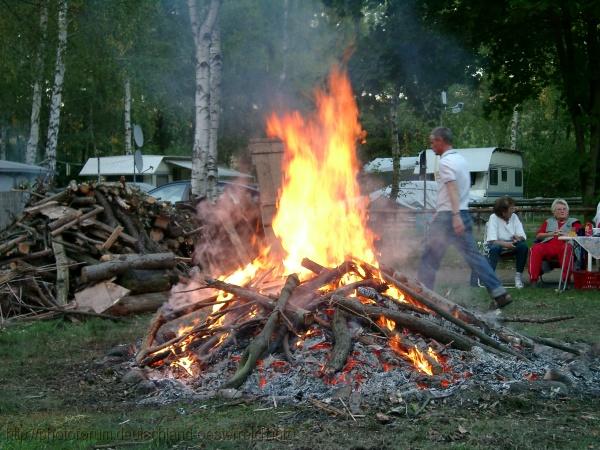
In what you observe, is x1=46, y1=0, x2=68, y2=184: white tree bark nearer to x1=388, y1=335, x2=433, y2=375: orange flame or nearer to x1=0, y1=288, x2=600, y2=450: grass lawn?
x1=0, y1=288, x2=600, y2=450: grass lawn

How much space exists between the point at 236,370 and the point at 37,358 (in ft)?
8.45

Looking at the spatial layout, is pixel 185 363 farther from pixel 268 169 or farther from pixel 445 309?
pixel 268 169

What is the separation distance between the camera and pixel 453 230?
26.4 ft

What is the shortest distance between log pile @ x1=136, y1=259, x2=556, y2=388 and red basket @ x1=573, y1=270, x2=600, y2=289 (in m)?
5.15

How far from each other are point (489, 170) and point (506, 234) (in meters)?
20.2

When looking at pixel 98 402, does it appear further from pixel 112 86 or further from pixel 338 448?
pixel 112 86

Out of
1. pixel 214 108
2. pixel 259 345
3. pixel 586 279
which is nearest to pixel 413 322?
pixel 259 345

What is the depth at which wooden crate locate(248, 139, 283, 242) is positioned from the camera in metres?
9.88

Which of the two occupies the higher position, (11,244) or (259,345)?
(11,244)

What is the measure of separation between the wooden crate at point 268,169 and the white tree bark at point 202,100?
167 inches

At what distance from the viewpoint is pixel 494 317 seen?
774 centimetres

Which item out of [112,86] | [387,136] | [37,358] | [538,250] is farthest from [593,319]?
[112,86]

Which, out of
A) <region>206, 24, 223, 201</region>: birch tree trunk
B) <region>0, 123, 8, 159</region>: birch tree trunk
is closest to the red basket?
<region>206, 24, 223, 201</region>: birch tree trunk

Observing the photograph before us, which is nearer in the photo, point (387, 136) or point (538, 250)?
point (538, 250)
